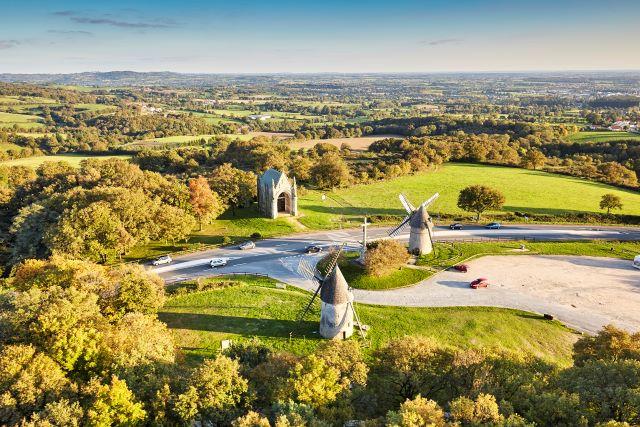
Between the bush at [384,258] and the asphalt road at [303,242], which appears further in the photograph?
the asphalt road at [303,242]

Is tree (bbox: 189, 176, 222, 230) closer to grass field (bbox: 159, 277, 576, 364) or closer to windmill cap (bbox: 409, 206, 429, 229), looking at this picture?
grass field (bbox: 159, 277, 576, 364)

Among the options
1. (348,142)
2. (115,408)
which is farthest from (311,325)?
(348,142)

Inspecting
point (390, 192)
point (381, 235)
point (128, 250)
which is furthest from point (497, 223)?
point (128, 250)

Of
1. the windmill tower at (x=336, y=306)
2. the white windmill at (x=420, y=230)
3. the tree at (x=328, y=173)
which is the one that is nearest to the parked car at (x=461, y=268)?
the white windmill at (x=420, y=230)

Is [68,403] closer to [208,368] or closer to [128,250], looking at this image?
[208,368]

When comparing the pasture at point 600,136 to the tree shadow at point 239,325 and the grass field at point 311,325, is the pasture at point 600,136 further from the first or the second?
the tree shadow at point 239,325

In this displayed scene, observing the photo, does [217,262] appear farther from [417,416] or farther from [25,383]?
[417,416]

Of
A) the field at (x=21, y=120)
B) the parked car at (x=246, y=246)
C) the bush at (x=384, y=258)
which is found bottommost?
the parked car at (x=246, y=246)
